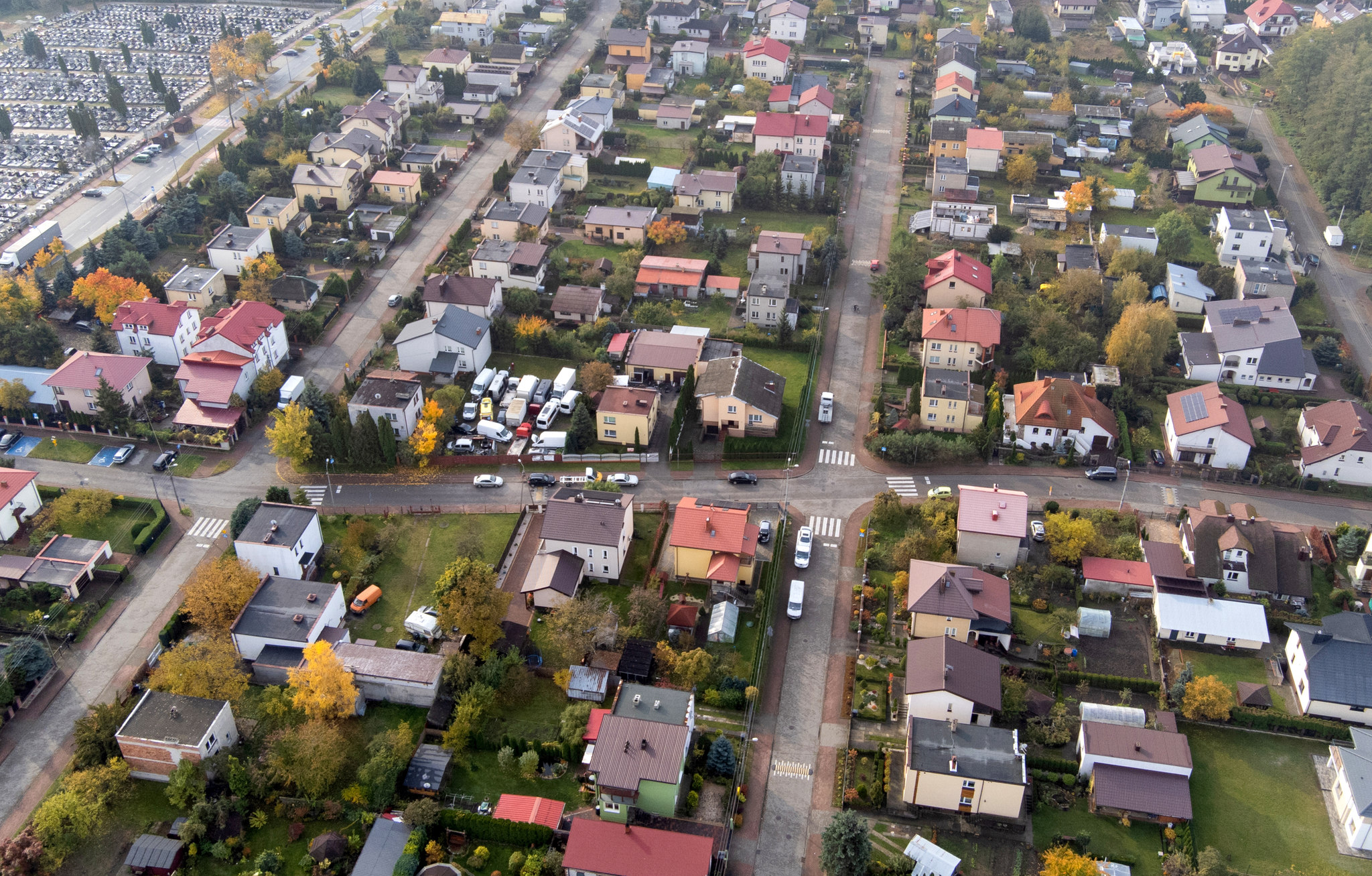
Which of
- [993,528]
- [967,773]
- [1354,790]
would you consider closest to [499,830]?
[967,773]

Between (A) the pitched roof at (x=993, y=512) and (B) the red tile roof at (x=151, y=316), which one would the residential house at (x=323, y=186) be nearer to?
(B) the red tile roof at (x=151, y=316)

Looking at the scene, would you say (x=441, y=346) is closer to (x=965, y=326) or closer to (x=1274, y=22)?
(x=965, y=326)

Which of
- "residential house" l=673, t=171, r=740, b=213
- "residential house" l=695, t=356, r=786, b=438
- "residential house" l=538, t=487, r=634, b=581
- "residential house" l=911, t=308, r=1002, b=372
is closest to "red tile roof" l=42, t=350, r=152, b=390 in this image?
"residential house" l=538, t=487, r=634, b=581

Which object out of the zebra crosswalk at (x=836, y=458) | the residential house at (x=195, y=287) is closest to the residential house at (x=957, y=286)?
the zebra crosswalk at (x=836, y=458)

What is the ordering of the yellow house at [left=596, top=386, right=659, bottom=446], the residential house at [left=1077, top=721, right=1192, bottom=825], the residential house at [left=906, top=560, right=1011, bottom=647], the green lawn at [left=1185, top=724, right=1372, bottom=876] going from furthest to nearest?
the yellow house at [left=596, top=386, right=659, bottom=446] < the residential house at [left=906, top=560, right=1011, bottom=647] < the residential house at [left=1077, top=721, right=1192, bottom=825] < the green lawn at [left=1185, top=724, right=1372, bottom=876]

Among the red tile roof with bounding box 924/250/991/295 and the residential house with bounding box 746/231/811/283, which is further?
the residential house with bounding box 746/231/811/283

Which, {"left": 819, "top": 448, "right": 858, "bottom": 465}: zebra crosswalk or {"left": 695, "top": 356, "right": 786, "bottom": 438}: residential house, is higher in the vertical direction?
{"left": 695, "top": 356, "right": 786, "bottom": 438}: residential house

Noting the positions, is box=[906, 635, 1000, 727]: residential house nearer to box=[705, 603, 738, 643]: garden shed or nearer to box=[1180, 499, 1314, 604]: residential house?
box=[705, 603, 738, 643]: garden shed
